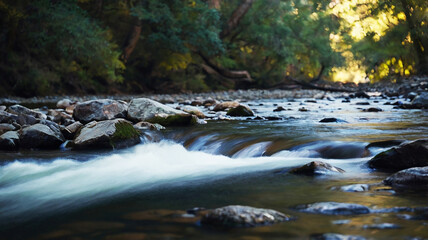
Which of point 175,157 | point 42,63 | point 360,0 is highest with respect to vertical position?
point 360,0

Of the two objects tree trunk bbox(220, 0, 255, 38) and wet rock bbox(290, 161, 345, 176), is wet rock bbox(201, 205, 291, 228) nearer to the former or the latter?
wet rock bbox(290, 161, 345, 176)

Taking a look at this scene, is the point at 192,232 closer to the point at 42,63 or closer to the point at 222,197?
the point at 222,197

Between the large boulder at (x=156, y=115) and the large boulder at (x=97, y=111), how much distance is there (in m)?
0.23

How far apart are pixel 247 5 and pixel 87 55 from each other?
13258 millimetres

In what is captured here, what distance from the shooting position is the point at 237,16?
28641 mm

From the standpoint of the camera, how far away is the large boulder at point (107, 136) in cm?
529

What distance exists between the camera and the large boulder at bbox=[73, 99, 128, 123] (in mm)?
7145

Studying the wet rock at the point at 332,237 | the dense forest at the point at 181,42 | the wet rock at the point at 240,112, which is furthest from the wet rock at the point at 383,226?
the dense forest at the point at 181,42

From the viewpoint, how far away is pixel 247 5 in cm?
2869

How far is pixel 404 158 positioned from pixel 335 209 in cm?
141

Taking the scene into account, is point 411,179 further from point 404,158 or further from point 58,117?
point 58,117

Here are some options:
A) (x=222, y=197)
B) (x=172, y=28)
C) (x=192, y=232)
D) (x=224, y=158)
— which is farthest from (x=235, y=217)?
(x=172, y=28)

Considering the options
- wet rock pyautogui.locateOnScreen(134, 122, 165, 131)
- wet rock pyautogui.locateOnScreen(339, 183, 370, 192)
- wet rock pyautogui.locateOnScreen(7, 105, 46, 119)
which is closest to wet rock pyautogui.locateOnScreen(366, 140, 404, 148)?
wet rock pyautogui.locateOnScreen(339, 183, 370, 192)

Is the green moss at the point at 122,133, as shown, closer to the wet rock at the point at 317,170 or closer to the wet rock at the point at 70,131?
the wet rock at the point at 70,131
